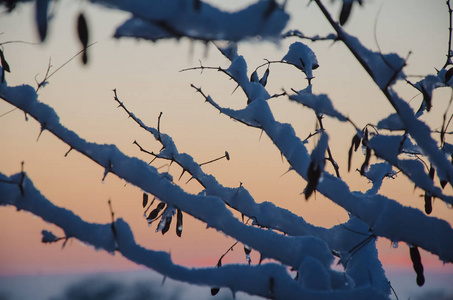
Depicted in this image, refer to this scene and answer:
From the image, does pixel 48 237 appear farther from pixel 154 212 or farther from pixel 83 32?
pixel 154 212

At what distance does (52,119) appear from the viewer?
181 cm

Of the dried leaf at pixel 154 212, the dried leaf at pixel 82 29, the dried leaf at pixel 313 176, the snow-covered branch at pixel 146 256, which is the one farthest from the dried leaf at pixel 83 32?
the dried leaf at pixel 154 212

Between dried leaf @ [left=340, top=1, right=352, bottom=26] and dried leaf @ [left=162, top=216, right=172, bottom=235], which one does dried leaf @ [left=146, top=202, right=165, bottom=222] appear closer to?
dried leaf @ [left=162, top=216, right=172, bottom=235]

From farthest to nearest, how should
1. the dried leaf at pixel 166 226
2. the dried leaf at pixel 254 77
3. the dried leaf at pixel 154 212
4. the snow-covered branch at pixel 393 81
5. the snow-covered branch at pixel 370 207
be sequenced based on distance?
the dried leaf at pixel 254 77, the dried leaf at pixel 154 212, the dried leaf at pixel 166 226, the snow-covered branch at pixel 370 207, the snow-covered branch at pixel 393 81

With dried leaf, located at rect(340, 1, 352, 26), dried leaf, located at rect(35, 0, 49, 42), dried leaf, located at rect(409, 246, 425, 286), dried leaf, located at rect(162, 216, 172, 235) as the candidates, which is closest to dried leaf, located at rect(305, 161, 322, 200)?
dried leaf, located at rect(340, 1, 352, 26)

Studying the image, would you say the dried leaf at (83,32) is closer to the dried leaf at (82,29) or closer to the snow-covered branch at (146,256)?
the dried leaf at (82,29)

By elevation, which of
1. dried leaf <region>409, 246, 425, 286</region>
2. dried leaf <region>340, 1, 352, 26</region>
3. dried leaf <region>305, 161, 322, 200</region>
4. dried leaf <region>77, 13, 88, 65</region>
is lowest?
dried leaf <region>409, 246, 425, 286</region>

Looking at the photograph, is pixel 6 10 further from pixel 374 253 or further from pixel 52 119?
pixel 374 253

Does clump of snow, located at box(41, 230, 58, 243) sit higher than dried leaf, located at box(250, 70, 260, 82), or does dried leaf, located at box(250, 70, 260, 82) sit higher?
dried leaf, located at box(250, 70, 260, 82)

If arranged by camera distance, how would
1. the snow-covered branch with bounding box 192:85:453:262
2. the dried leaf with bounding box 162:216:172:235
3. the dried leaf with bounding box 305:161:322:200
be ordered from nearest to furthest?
the dried leaf with bounding box 305:161:322:200
the snow-covered branch with bounding box 192:85:453:262
the dried leaf with bounding box 162:216:172:235

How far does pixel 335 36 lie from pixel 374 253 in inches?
54.1

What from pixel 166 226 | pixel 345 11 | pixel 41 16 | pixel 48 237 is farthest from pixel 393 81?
pixel 166 226

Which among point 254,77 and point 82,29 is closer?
point 82,29

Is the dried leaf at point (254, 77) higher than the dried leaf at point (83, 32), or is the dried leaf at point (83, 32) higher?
the dried leaf at point (254, 77)
